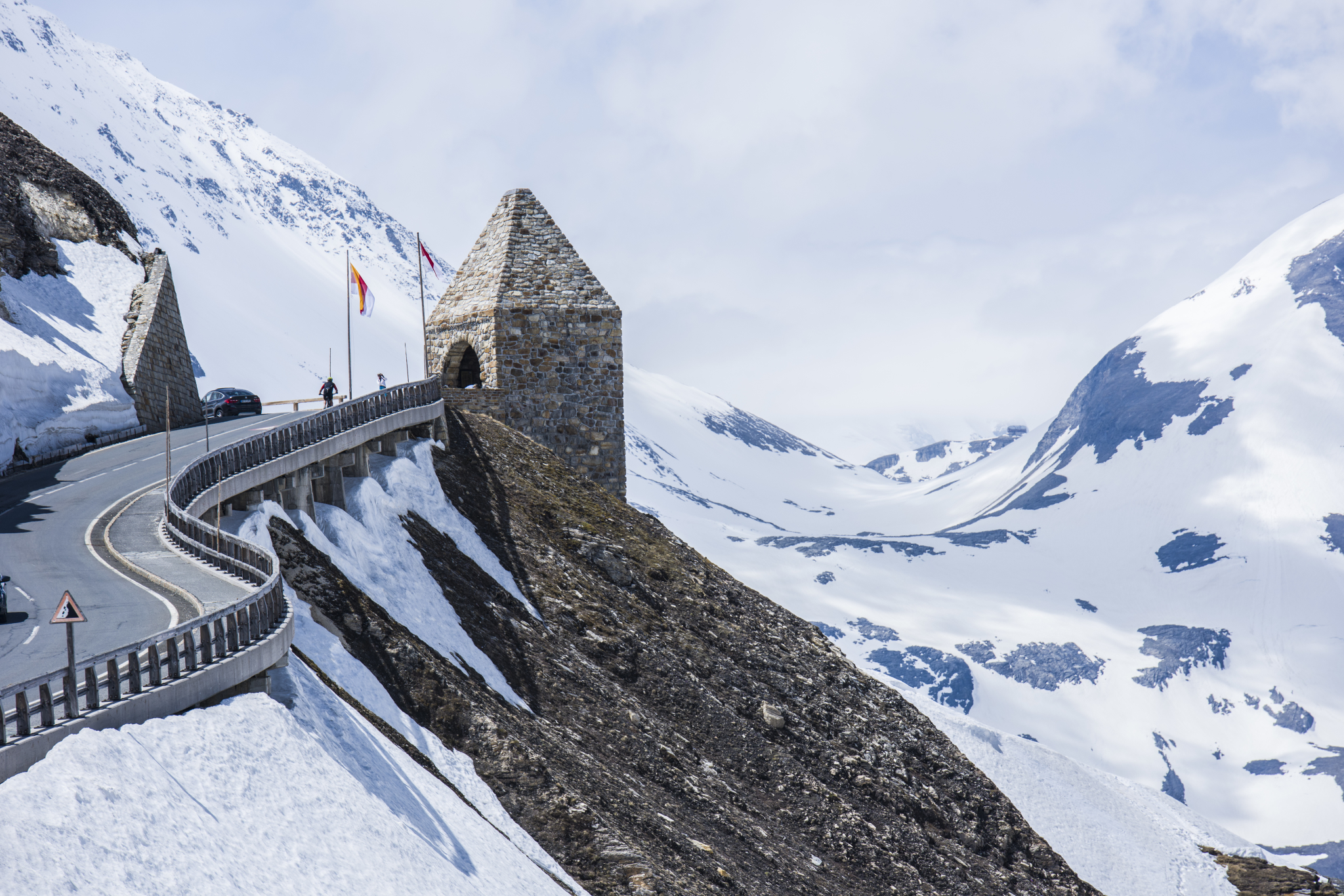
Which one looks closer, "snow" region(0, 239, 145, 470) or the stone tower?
"snow" region(0, 239, 145, 470)

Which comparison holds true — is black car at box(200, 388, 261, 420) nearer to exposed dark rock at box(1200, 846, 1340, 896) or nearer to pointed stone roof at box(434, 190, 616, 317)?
pointed stone roof at box(434, 190, 616, 317)

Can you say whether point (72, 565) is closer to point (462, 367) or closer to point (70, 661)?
point (70, 661)

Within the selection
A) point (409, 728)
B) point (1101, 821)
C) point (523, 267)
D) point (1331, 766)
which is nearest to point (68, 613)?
point (409, 728)

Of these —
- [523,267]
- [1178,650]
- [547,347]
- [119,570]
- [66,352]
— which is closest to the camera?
[119,570]

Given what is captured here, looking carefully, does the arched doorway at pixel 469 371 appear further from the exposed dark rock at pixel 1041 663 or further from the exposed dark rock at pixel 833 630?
the exposed dark rock at pixel 1041 663

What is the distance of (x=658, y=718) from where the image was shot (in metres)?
24.5

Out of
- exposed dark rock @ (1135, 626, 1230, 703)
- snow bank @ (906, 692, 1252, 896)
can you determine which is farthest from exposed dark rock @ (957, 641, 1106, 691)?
snow bank @ (906, 692, 1252, 896)

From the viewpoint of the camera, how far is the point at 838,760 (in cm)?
2705

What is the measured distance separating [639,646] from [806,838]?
6243 millimetres

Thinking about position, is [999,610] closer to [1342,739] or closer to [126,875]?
[1342,739]

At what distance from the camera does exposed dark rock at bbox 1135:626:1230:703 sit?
180375mm

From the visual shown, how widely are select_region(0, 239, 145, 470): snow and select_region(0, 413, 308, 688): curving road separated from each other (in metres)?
1.85

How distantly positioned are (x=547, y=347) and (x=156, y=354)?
17859mm

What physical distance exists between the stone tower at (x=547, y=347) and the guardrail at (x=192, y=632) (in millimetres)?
11735
